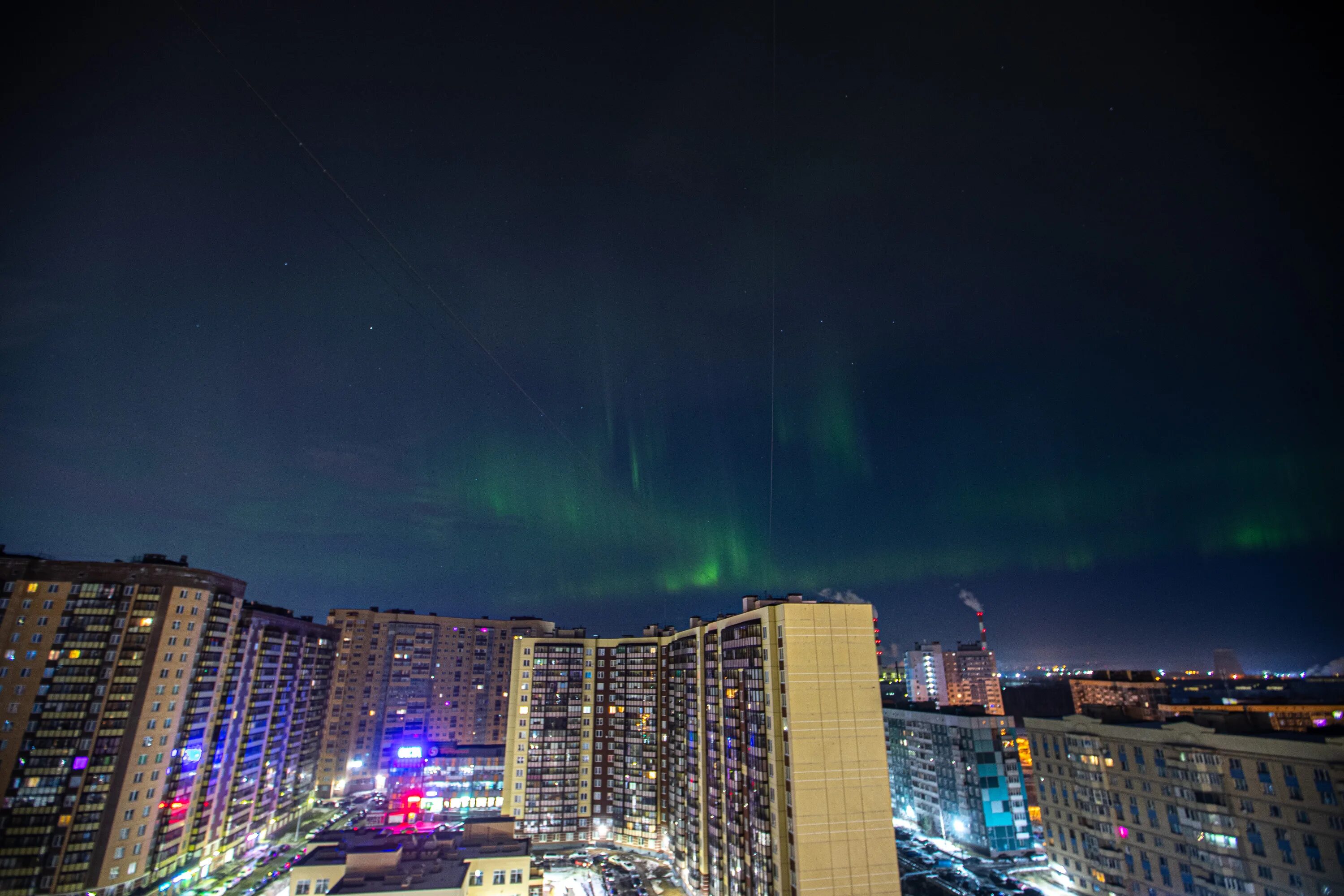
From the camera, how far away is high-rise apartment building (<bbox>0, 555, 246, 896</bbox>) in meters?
61.0

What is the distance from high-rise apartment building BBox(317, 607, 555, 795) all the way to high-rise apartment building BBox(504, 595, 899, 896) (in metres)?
27.3

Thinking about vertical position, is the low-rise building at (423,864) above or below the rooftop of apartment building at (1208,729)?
below

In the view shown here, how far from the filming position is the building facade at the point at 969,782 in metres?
90.3

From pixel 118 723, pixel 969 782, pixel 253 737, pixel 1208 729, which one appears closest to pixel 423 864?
pixel 118 723

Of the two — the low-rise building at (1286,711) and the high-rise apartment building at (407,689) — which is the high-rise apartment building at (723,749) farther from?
the low-rise building at (1286,711)

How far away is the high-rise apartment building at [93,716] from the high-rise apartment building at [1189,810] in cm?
11290

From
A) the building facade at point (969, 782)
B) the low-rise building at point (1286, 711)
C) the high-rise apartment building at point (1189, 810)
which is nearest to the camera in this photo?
the high-rise apartment building at point (1189, 810)

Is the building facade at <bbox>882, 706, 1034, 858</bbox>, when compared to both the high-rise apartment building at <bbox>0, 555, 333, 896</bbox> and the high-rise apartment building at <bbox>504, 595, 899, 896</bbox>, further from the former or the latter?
the high-rise apartment building at <bbox>0, 555, 333, 896</bbox>

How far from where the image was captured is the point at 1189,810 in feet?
199

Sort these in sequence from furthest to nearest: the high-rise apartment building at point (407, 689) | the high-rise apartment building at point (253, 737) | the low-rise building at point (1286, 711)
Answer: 1. the high-rise apartment building at point (407, 689)
2. the low-rise building at point (1286, 711)
3. the high-rise apartment building at point (253, 737)

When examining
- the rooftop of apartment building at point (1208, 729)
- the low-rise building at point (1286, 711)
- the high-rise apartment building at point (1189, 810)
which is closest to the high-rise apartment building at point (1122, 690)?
the low-rise building at point (1286, 711)

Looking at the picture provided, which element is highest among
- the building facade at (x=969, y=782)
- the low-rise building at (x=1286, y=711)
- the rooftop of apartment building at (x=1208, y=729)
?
the rooftop of apartment building at (x=1208, y=729)

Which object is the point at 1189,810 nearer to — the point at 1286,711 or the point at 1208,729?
the point at 1208,729

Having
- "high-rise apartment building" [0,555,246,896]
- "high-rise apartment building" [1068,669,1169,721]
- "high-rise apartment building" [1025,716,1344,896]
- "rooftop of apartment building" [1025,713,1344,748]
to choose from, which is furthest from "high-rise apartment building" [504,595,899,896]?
"high-rise apartment building" [1068,669,1169,721]
